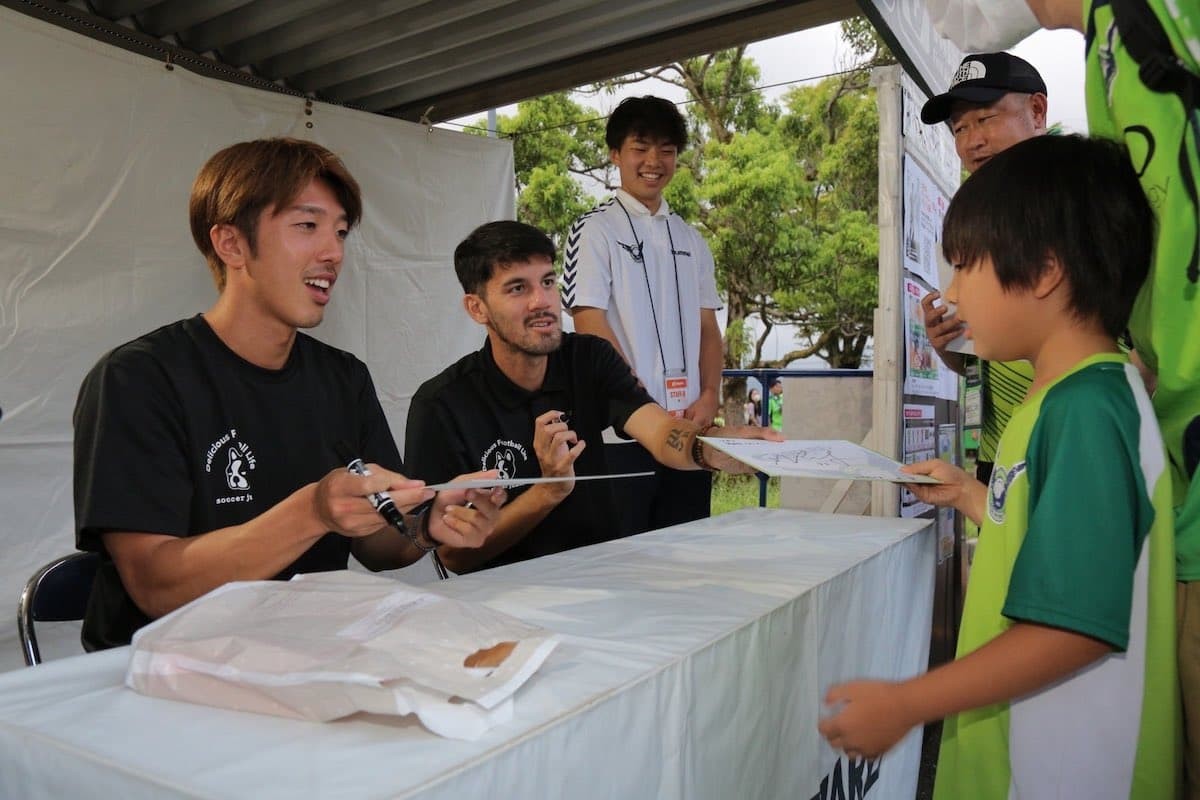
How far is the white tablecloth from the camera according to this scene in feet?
2.06

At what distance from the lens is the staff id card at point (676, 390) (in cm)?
286

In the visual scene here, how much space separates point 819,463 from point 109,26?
3006mm

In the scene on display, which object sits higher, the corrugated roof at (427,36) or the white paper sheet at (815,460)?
the corrugated roof at (427,36)

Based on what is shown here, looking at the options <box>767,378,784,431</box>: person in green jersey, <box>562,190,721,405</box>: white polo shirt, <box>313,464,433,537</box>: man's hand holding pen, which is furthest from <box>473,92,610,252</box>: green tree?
<box>313,464,433,537</box>: man's hand holding pen

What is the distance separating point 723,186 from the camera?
12.5 meters

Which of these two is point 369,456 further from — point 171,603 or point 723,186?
point 723,186

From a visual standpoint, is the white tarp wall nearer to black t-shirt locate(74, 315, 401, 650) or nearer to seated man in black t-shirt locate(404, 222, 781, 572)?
seated man in black t-shirt locate(404, 222, 781, 572)

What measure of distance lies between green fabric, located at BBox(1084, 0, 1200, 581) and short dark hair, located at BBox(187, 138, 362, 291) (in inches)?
50.3

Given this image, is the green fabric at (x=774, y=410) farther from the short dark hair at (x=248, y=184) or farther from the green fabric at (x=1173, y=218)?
the green fabric at (x=1173, y=218)

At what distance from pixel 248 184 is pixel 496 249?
73 cm

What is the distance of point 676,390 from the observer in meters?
2.88

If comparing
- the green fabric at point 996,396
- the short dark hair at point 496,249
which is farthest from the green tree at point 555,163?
the green fabric at point 996,396

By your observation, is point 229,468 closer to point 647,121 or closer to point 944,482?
point 944,482

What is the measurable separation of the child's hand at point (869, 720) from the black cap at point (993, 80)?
1.74 metres
